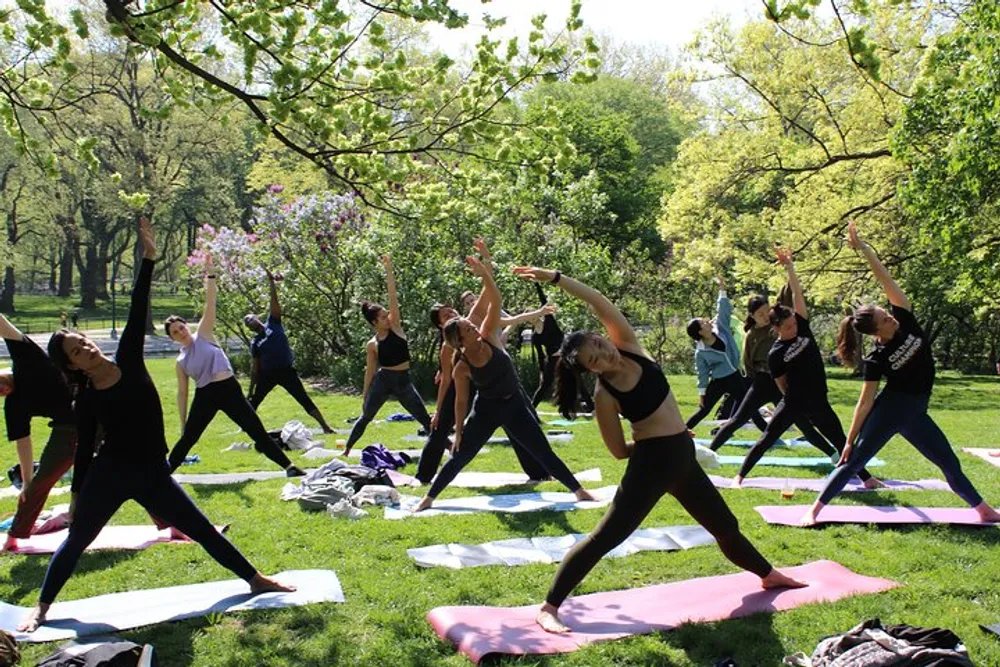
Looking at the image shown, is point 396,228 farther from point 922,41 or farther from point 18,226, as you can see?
point 18,226

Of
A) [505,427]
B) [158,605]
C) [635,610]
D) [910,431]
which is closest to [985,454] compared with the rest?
[910,431]

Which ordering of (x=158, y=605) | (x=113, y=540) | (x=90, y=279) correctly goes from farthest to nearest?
(x=90, y=279), (x=113, y=540), (x=158, y=605)

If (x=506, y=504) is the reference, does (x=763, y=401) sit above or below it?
above

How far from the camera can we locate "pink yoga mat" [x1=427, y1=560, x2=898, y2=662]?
15.6ft

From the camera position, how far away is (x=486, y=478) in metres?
9.20

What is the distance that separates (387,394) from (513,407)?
10.8 feet

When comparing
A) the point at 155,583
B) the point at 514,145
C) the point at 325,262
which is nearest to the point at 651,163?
the point at 325,262

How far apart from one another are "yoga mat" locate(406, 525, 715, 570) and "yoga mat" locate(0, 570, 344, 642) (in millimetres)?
840

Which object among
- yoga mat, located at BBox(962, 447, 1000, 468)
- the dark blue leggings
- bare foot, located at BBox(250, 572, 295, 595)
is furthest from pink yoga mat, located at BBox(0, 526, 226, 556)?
yoga mat, located at BBox(962, 447, 1000, 468)

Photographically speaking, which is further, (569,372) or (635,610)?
(635,610)

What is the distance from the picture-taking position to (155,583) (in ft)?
19.5

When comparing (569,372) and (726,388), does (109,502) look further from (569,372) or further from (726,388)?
(726,388)

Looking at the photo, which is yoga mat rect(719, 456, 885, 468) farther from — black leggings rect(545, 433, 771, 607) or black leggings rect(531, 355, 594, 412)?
black leggings rect(545, 433, 771, 607)

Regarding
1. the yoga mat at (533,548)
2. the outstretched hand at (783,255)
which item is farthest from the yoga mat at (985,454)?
the yoga mat at (533,548)
